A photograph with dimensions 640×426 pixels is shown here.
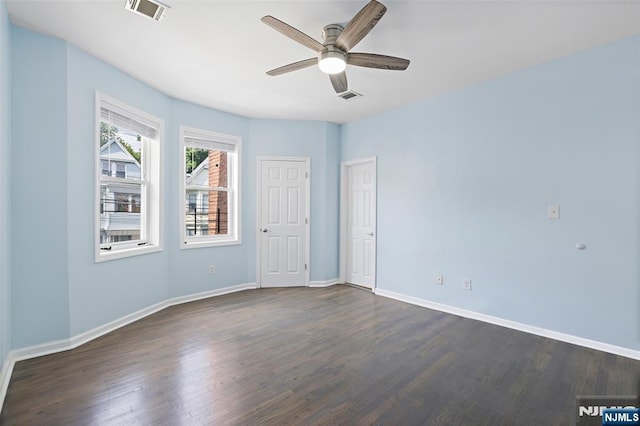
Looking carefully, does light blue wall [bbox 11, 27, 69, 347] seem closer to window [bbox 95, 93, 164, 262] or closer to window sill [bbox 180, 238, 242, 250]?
window [bbox 95, 93, 164, 262]

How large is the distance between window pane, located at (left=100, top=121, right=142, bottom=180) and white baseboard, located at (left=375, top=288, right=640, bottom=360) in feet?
12.0

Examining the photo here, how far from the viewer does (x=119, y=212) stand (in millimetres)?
3469

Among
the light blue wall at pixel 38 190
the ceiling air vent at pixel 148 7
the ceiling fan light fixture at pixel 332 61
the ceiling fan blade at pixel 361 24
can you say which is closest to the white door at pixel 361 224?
the ceiling fan light fixture at pixel 332 61

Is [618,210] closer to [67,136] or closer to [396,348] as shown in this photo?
[396,348]

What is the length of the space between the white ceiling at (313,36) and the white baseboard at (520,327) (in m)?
2.62

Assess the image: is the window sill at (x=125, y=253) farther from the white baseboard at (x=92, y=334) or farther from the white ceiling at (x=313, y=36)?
the white ceiling at (x=313, y=36)

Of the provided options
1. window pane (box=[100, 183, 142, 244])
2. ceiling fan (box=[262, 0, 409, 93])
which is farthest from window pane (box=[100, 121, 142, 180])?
ceiling fan (box=[262, 0, 409, 93])

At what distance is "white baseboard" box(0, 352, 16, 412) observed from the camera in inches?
81.5

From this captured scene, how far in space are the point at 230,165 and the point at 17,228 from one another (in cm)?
266

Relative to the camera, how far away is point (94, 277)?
117 inches

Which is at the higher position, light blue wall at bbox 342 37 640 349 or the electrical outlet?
light blue wall at bbox 342 37 640 349

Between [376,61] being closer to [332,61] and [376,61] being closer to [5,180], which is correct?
[332,61]

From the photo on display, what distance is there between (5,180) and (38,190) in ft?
1.04

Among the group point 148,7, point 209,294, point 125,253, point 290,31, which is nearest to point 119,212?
point 125,253
